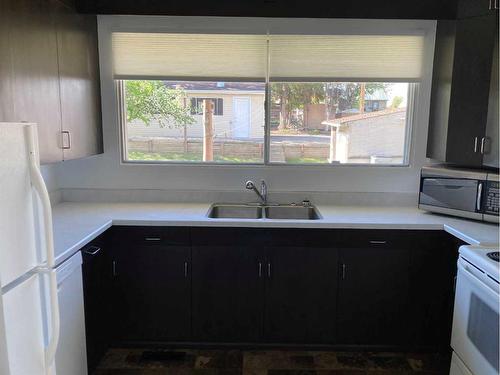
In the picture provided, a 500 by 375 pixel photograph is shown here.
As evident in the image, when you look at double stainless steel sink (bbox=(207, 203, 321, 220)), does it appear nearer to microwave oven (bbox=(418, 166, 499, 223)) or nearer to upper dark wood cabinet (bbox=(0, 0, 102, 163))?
microwave oven (bbox=(418, 166, 499, 223))

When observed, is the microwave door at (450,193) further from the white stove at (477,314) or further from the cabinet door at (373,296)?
the white stove at (477,314)

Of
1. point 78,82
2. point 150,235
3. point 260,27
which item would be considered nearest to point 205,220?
point 150,235

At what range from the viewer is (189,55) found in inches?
113

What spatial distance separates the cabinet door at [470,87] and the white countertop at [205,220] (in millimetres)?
484

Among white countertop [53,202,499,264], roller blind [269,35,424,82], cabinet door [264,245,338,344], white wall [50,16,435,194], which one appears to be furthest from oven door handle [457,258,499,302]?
roller blind [269,35,424,82]

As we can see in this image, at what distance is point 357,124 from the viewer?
3033 mm

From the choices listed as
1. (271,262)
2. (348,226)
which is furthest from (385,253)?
(271,262)

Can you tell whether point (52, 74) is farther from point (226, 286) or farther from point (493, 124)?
point (493, 124)

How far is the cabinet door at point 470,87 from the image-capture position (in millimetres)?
2410

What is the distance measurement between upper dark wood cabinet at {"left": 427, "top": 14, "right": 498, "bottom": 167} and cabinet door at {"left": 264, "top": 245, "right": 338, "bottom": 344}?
43.0 inches

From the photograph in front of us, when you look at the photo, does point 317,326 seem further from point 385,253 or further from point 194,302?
point 194,302

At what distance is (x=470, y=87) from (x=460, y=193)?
68 centimetres

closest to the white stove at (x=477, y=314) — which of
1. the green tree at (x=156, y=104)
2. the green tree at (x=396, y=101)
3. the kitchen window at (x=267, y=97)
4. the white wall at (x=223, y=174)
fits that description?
the white wall at (x=223, y=174)

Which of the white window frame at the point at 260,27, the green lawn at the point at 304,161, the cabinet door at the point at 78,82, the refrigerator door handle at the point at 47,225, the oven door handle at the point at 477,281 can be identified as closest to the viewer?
the refrigerator door handle at the point at 47,225
